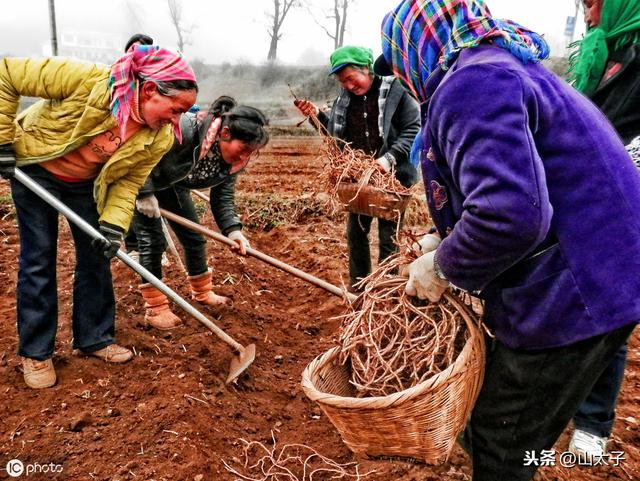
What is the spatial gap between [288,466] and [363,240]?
1.90 metres

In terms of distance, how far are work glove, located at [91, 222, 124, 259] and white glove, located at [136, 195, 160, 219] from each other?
0.54 meters

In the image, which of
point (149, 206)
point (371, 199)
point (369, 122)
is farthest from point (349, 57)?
point (149, 206)

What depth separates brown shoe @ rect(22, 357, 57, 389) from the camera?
2811 millimetres

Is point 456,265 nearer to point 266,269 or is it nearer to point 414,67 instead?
point 414,67

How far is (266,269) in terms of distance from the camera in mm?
5105

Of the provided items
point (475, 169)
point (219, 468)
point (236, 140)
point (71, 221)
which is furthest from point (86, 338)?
point (475, 169)

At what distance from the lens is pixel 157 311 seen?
3.62 meters

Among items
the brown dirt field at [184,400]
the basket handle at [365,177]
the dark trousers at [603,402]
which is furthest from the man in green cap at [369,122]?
the dark trousers at [603,402]

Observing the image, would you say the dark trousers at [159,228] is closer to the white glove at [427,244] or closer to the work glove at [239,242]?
the work glove at [239,242]

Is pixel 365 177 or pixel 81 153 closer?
pixel 81 153

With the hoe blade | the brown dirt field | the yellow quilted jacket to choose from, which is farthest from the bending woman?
the hoe blade

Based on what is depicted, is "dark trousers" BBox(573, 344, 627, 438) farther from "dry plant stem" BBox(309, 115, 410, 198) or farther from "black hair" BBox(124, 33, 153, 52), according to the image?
"black hair" BBox(124, 33, 153, 52)

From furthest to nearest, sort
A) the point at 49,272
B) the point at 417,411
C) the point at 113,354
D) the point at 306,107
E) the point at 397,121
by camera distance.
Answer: the point at 306,107 → the point at 397,121 → the point at 113,354 → the point at 49,272 → the point at 417,411

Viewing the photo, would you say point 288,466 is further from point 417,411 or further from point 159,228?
point 159,228
